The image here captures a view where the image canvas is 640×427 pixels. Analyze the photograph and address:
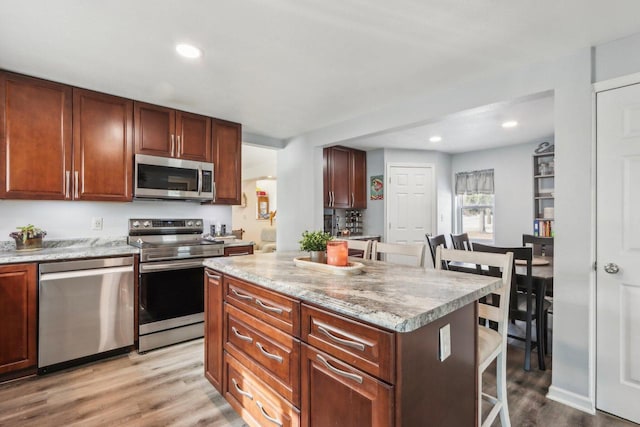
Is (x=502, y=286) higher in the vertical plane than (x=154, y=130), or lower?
lower

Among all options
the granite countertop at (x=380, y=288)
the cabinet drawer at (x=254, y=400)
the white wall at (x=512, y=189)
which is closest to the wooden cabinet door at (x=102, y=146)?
the granite countertop at (x=380, y=288)

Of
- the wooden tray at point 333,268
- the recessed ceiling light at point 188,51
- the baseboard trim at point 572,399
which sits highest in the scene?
the recessed ceiling light at point 188,51

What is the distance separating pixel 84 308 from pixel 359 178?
4147 mm

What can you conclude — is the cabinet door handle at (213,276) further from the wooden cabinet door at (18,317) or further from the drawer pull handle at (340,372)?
the wooden cabinet door at (18,317)

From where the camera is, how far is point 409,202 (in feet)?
17.6

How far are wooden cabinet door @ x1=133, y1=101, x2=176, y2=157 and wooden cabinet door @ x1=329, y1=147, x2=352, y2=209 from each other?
2460mm

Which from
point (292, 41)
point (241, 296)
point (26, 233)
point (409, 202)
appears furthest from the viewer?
Result: point (409, 202)

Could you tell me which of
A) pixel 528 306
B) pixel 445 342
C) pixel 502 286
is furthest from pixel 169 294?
pixel 528 306

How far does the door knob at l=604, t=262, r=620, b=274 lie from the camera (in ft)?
6.43

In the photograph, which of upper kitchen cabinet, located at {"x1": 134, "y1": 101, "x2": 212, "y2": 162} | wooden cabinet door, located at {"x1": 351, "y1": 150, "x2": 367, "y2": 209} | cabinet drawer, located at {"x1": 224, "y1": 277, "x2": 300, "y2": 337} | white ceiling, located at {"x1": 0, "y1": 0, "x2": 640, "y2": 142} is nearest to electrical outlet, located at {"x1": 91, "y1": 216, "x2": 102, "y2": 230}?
upper kitchen cabinet, located at {"x1": 134, "y1": 101, "x2": 212, "y2": 162}

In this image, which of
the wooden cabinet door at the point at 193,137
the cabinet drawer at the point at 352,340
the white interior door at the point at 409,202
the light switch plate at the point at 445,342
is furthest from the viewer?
the white interior door at the point at 409,202

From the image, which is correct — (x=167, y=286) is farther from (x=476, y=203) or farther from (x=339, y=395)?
(x=476, y=203)

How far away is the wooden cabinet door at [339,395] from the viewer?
3.29ft

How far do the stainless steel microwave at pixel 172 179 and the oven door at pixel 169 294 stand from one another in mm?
715
